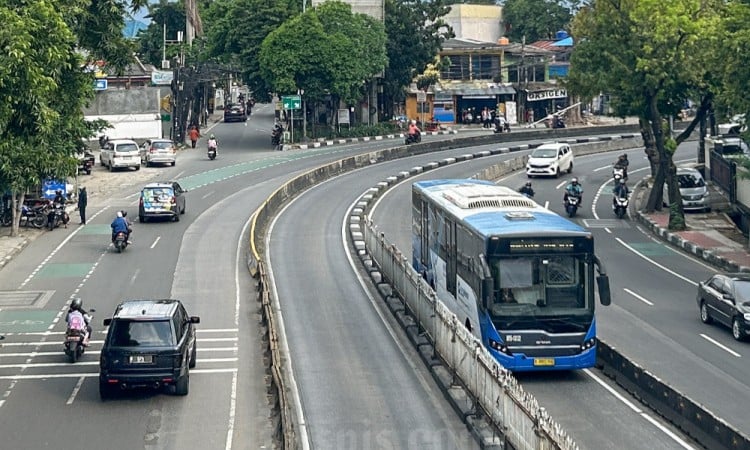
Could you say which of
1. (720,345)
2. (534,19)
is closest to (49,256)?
(720,345)

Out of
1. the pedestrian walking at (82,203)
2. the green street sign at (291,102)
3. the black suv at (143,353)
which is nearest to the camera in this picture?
the black suv at (143,353)

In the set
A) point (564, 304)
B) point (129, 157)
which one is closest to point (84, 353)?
point (564, 304)

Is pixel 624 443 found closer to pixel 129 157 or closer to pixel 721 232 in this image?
pixel 721 232

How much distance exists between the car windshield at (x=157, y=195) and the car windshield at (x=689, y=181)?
80.2ft

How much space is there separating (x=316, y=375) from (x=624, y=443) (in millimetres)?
7774

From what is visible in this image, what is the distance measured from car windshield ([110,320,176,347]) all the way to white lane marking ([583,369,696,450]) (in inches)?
343

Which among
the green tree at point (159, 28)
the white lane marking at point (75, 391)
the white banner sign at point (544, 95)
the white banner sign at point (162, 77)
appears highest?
the green tree at point (159, 28)

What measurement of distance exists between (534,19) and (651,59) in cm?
7577

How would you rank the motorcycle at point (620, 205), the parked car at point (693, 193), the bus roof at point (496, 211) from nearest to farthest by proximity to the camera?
1. the bus roof at point (496, 211)
2. the motorcycle at point (620, 205)
3. the parked car at point (693, 193)

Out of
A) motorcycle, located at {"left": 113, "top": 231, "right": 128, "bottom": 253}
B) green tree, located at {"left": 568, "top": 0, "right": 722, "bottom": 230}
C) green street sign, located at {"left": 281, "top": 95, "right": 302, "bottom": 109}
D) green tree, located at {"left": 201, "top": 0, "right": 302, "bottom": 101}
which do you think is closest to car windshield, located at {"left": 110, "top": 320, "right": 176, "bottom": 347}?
motorcycle, located at {"left": 113, "top": 231, "right": 128, "bottom": 253}

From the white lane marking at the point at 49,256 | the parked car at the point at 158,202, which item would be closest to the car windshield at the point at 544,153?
the parked car at the point at 158,202

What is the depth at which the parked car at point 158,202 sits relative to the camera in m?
47.4

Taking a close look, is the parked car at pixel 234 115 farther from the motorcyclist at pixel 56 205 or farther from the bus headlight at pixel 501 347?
the bus headlight at pixel 501 347

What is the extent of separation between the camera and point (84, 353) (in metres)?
27.7
